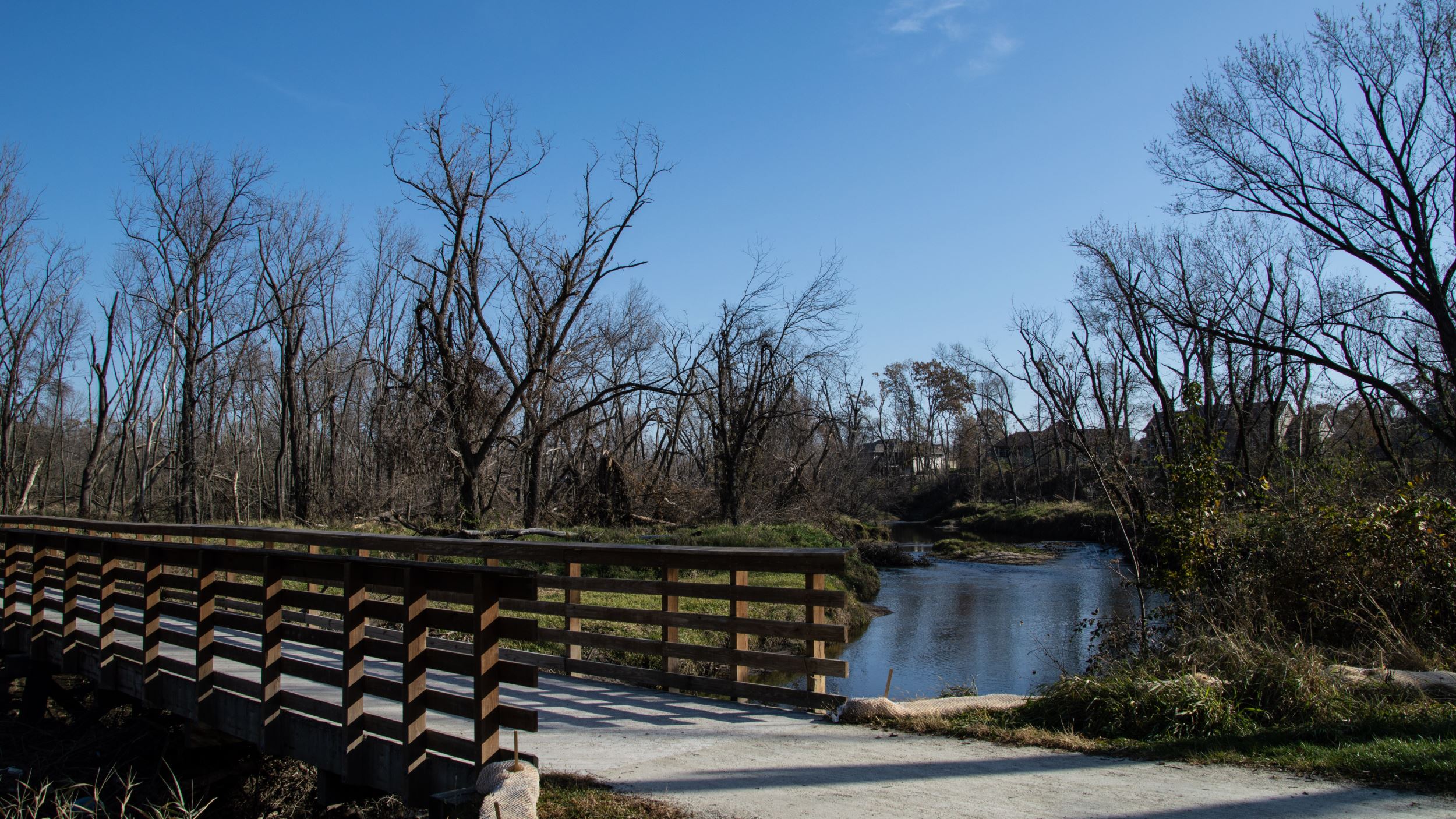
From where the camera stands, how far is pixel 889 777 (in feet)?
15.0

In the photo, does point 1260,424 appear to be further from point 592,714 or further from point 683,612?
point 592,714

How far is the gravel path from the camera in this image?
13.3ft

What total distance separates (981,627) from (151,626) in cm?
1425

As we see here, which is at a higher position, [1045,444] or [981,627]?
[1045,444]

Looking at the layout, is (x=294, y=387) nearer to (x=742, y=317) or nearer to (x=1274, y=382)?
(x=742, y=317)

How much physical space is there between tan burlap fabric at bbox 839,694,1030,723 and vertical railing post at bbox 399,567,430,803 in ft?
9.08

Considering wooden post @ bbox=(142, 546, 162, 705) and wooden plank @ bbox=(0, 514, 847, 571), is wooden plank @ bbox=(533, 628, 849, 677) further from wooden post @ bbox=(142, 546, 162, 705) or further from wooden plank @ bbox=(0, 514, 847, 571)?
wooden post @ bbox=(142, 546, 162, 705)

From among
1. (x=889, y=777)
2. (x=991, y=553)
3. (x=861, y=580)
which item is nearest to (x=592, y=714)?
(x=889, y=777)

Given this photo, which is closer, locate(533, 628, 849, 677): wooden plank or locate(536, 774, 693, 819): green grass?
locate(536, 774, 693, 819): green grass

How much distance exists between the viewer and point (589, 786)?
4.40 m

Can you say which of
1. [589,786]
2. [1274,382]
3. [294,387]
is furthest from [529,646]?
[1274,382]

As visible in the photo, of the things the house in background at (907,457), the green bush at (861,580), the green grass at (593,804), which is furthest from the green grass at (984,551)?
the house in background at (907,457)

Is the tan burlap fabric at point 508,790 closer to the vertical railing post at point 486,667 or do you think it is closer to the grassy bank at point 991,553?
the vertical railing post at point 486,667

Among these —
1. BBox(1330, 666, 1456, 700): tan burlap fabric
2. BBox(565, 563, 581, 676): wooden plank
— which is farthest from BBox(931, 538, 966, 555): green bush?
BBox(565, 563, 581, 676): wooden plank
